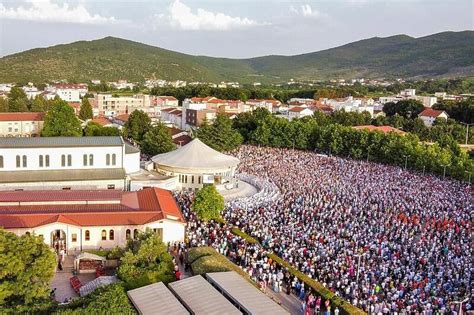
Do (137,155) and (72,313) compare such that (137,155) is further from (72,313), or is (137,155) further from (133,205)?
(72,313)

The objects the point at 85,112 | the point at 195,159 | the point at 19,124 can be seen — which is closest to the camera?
the point at 195,159

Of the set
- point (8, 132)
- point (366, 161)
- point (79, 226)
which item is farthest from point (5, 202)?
point (8, 132)

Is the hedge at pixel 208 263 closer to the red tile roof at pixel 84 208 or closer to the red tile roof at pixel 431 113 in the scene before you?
the red tile roof at pixel 84 208

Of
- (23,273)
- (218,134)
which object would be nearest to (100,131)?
(218,134)

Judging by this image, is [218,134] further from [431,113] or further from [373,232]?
[431,113]

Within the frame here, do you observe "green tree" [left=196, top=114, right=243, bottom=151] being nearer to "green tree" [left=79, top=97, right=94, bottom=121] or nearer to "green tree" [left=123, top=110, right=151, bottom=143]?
"green tree" [left=123, top=110, right=151, bottom=143]

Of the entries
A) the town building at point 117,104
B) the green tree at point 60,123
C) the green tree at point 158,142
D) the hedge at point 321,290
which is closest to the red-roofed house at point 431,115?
the town building at point 117,104
